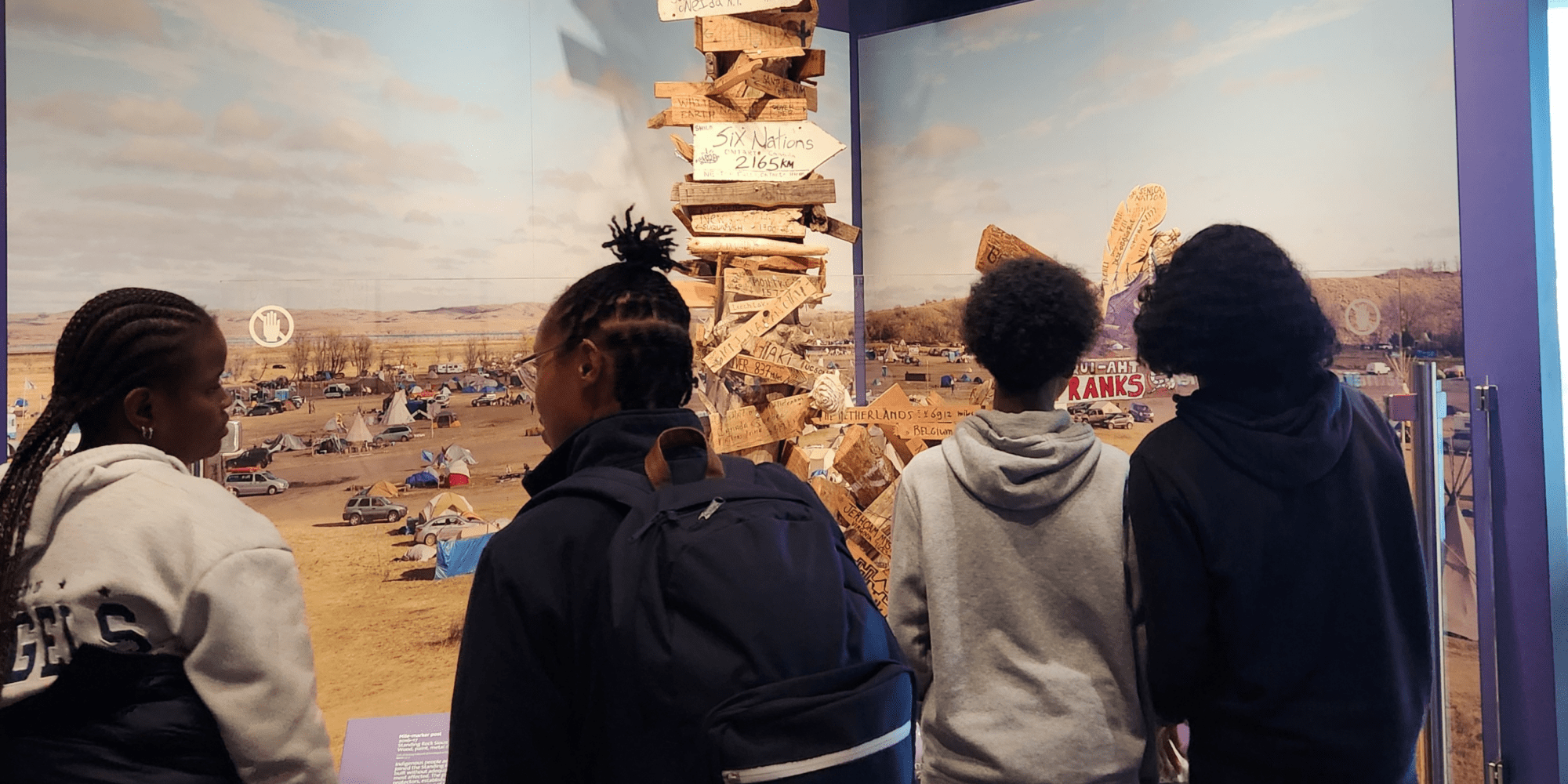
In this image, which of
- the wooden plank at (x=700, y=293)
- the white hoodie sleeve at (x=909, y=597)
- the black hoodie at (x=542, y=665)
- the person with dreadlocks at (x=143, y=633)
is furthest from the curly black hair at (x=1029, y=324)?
the wooden plank at (x=700, y=293)

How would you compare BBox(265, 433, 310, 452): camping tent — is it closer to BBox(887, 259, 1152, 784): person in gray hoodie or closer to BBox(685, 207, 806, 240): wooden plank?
BBox(685, 207, 806, 240): wooden plank

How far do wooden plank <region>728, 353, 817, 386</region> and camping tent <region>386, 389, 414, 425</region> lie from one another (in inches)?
37.3

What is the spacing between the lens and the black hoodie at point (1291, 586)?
1.46 m

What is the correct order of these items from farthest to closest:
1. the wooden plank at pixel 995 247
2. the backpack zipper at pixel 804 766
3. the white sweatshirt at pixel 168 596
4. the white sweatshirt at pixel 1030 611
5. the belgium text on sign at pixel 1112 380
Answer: the wooden plank at pixel 995 247 < the belgium text on sign at pixel 1112 380 < the white sweatshirt at pixel 1030 611 < the white sweatshirt at pixel 168 596 < the backpack zipper at pixel 804 766

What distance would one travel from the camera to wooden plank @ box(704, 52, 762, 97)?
312cm

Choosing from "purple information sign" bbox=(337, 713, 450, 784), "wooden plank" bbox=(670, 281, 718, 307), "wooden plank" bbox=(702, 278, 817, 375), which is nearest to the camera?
"purple information sign" bbox=(337, 713, 450, 784)

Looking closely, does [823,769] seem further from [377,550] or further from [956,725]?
[377,550]

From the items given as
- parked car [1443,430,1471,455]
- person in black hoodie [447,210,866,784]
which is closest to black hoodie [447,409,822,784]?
person in black hoodie [447,210,866,784]

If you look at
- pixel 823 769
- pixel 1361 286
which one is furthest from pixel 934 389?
pixel 823 769

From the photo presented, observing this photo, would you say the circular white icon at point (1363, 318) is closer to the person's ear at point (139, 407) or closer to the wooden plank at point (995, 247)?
the wooden plank at point (995, 247)

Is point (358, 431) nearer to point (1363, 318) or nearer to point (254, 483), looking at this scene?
point (254, 483)

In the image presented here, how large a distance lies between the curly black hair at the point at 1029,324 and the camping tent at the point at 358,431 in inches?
65.8

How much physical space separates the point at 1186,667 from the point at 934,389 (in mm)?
1494

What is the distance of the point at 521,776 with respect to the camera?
3.71ft
